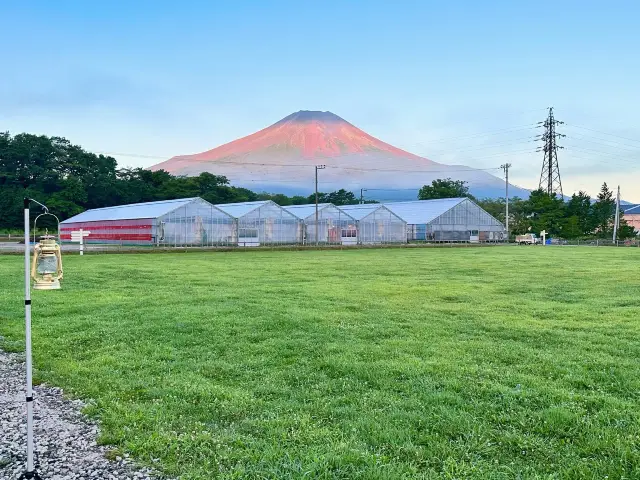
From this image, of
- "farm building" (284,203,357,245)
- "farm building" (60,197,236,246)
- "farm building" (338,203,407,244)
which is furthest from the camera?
"farm building" (338,203,407,244)

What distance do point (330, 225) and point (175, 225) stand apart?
18.0 m

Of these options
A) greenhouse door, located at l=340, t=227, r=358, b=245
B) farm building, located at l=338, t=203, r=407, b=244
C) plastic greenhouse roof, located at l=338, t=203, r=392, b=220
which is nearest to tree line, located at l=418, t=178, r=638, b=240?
farm building, located at l=338, t=203, r=407, b=244

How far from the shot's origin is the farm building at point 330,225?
54844 millimetres

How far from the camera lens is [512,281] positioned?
18156mm

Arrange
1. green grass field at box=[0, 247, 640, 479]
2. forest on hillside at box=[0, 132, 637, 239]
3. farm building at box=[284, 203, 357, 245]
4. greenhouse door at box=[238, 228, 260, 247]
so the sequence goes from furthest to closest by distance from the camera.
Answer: forest on hillside at box=[0, 132, 637, 239]
farm building at box=[284, 203, 357, 245]
greenhouse door at box=[238, 228, 260, 247]
green grass field at box=[0, 247, 640, 479]

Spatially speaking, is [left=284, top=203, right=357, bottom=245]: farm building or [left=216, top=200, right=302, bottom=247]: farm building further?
[left=284, top=203, right=357, bottom=245]: farm building

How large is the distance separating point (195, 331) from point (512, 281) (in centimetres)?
1291

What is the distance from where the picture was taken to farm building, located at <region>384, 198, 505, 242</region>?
204ft

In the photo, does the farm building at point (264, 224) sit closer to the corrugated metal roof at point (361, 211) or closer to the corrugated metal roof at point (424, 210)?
the corrugated metal roof at point (361, 211)

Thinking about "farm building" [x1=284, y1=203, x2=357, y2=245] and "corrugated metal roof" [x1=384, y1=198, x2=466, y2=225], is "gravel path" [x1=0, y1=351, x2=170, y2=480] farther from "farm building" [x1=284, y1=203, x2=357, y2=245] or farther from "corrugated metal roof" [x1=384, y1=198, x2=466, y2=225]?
"corrugated metal roof" [x1=384, y1=198, x2=466, y2=225]

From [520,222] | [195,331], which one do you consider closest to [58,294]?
[195,331]

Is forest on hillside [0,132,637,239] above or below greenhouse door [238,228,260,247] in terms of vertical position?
above

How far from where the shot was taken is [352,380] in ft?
20.5

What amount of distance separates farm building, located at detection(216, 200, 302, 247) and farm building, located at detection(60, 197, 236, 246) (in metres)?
1.19
